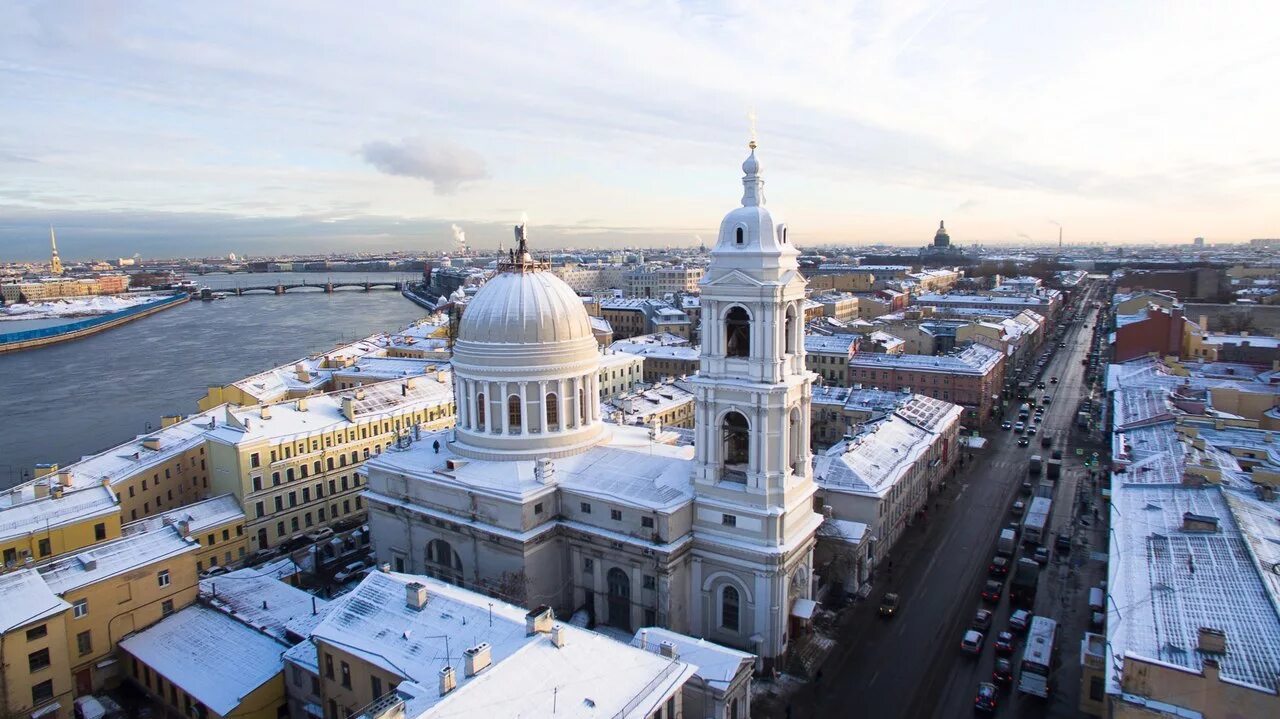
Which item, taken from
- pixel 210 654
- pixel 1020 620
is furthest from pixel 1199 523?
pixel 210 654

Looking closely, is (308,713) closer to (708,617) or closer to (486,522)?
(486,522)

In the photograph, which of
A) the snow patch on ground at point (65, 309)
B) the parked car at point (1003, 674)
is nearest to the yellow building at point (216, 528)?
the parked car at point (1003, 674)

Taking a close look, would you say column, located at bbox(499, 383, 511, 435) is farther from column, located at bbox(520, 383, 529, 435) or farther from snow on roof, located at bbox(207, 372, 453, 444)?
snow on roof, located at bbox(207, 372, 453, 444)

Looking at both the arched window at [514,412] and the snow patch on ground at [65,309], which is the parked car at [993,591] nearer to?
the arched window at [514,412]

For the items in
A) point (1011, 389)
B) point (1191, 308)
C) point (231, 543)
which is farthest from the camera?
point (1191, 308)

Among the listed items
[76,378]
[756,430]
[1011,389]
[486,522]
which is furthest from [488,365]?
[76,378]

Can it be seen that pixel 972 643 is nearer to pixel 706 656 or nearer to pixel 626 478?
pixel 706 656
